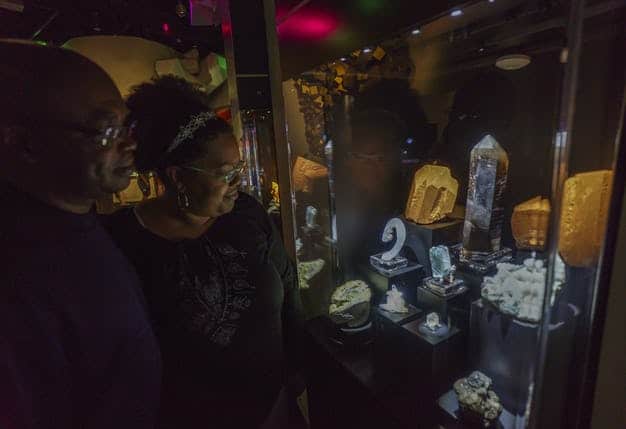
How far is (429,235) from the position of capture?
196 centimetres

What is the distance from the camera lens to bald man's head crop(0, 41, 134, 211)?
2.75 ft

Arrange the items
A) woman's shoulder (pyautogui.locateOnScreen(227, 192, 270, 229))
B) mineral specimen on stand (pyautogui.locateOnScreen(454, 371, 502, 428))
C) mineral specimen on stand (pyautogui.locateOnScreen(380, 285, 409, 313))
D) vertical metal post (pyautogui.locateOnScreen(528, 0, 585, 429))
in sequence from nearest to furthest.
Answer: vertical metal post (pyautogui.locateOnScreen(528, 0, 585, 429)), mineral specimen on stand (pyautogui.locateOnScreen(454, 371, 502, 428)), woman's shoulder (pyautogui.locateOnScreen(227, 192, 270, 229)), mineral specimen on stand (pyautogui.locateOnScreen(380, 285, 409, 313))

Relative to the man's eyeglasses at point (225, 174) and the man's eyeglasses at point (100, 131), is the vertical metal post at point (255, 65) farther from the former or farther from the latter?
the man's eyeglasses at point (100, 131)

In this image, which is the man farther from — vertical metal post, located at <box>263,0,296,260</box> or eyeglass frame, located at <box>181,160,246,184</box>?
vertical metal post, located at <box>263,0,296,260</box>

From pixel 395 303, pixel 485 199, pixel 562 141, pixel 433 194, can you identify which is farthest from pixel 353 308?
pixel 562 141

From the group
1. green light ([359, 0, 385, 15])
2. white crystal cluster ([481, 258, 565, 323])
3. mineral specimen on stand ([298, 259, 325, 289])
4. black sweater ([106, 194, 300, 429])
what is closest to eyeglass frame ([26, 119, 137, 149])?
black sweater ([106, 194, 300, 429])

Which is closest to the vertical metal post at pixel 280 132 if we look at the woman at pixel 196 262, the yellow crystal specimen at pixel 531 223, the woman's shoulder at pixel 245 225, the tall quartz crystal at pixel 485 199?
the woman's shoulder at pixel 245 225

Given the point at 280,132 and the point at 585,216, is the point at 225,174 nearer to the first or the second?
the point at 280,132

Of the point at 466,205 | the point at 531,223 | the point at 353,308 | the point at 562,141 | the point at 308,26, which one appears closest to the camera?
the point at 562,141

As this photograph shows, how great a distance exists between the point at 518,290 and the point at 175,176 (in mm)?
1413

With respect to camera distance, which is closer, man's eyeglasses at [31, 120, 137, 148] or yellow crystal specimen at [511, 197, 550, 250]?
man's eyeglasses at [31, 120, 137, 148]

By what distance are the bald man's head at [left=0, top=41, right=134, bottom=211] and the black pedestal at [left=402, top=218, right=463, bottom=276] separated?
167 cm

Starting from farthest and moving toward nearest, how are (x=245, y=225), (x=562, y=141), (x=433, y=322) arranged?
1. (x=433, y=322)
2. (x=245, y=225)
3. (x=562, y=141)

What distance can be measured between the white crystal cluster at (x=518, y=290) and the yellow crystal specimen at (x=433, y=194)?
655 mm
